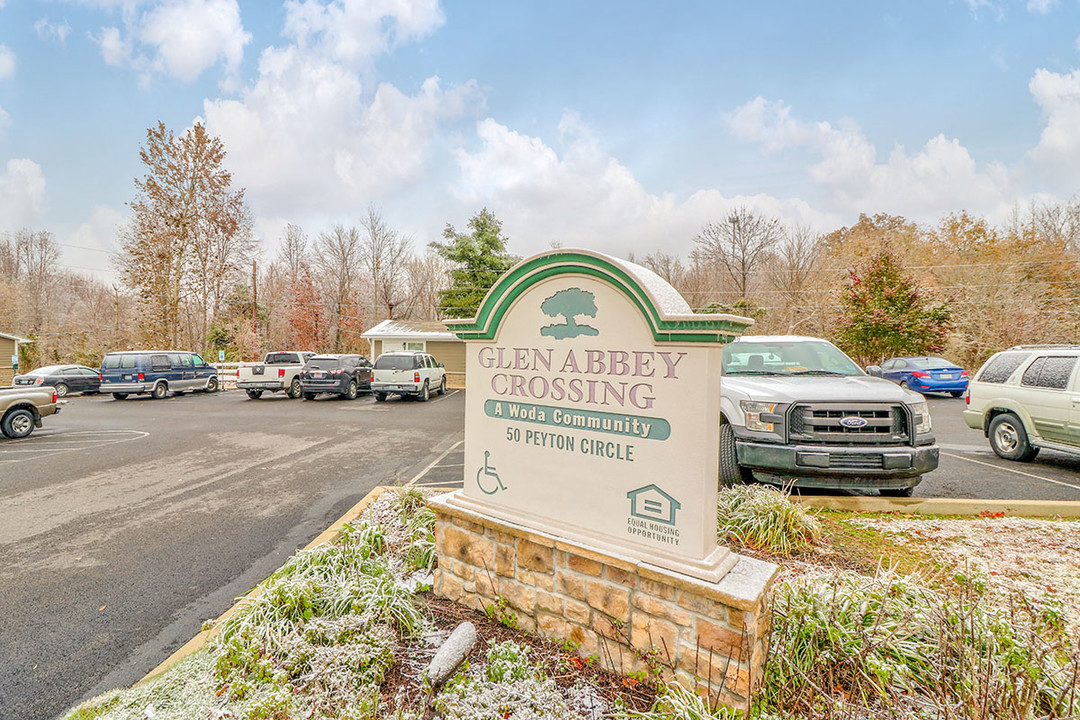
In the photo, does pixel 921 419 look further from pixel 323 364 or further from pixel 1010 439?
pixel 323 364

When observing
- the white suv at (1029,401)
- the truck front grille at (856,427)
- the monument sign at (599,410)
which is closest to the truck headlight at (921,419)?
the truck front grille at (856,427)

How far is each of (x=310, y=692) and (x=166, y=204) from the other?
29.6m

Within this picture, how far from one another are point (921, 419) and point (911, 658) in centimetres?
294

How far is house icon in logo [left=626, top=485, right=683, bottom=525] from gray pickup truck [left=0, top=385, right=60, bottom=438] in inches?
530

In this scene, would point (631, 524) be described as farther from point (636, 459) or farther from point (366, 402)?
point (366, 402)

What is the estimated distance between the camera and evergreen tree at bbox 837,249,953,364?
A: 16453mm

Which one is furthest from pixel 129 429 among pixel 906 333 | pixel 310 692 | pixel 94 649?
pixel 906 333

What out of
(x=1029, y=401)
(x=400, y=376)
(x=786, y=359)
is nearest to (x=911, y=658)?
(x=786, y=359)

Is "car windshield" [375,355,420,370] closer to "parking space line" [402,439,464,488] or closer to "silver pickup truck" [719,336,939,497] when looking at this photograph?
"parking space line" [402,439,464,488]

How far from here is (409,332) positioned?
2406 centimetres

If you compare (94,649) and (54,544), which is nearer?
(94,649)

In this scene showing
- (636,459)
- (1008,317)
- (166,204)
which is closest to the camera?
(636,459)

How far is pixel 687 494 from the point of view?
7.45ft

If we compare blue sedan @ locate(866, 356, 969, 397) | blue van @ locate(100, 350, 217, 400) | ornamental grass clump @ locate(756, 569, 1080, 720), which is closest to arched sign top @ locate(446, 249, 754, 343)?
ornamental grass clump @ locate(756, 569, 1080, 720)
